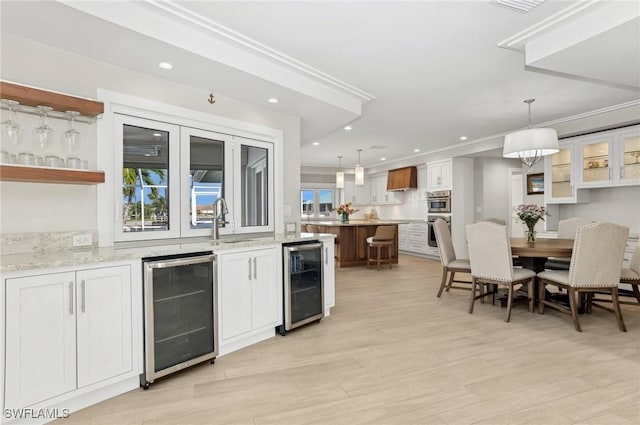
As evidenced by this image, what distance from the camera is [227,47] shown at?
2834mm

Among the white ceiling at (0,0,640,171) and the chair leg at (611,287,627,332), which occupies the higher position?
the white ceiling at (0,0,640,171)

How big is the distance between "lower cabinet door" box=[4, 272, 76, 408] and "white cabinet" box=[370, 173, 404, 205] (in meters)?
8.82

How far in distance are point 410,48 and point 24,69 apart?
2856 millimetres

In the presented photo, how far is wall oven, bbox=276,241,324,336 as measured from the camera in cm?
338

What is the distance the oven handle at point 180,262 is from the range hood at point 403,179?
7.38 meters

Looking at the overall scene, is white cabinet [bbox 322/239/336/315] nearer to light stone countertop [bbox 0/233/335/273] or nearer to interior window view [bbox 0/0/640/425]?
interior window view [bbox 0/0/640/425]

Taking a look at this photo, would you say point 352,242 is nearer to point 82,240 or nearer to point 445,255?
point 445,255

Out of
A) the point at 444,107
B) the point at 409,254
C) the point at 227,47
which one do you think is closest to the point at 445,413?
the point at 227,47

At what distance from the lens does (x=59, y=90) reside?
2.49m

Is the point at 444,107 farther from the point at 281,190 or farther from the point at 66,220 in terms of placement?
the point at 66,220

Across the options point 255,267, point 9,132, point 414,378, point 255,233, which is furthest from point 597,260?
point 9,132

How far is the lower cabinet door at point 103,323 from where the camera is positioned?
2.06 meters

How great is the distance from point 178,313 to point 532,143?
3948 millimetres

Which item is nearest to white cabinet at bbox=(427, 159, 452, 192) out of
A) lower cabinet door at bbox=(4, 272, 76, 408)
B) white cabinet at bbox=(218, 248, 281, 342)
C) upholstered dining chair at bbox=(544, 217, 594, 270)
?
upholstered dining chair at bbox=(544, 217, 594, 270)
